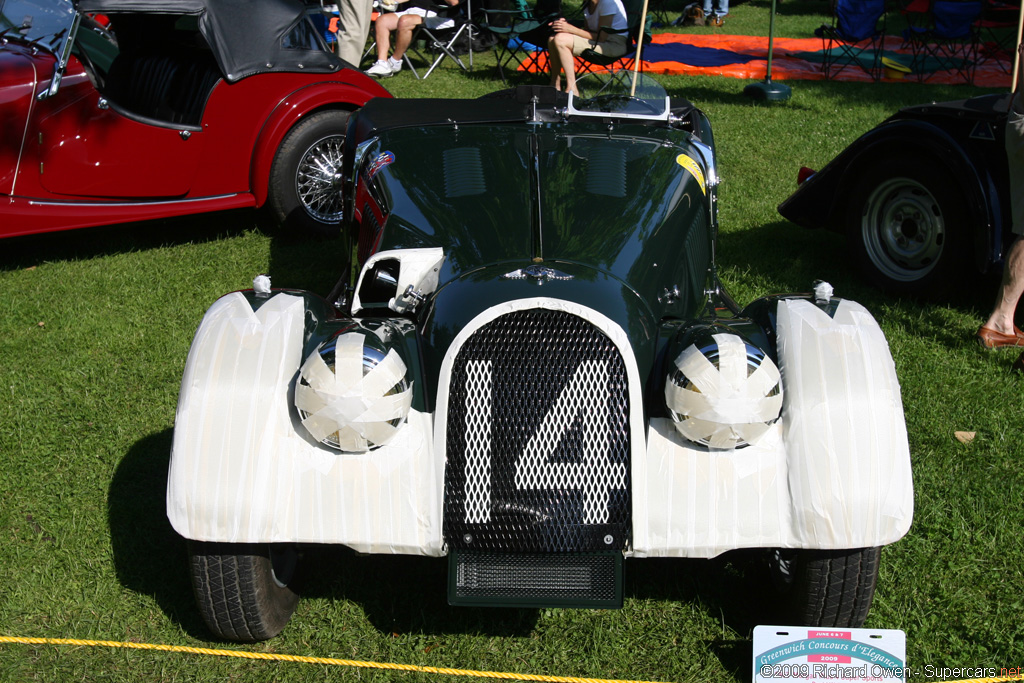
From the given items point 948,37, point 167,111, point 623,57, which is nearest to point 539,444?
point 167,111

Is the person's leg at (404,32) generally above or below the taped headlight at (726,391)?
below

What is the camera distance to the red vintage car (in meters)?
5.54

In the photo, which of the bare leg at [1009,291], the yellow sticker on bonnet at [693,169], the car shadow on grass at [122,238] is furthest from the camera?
the car shadow on grass at [122,238]

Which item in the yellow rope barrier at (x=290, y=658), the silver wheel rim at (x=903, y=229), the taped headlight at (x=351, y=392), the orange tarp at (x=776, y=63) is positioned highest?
the taped headlight at (x=351, y=392)

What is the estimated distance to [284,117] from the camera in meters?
6.03

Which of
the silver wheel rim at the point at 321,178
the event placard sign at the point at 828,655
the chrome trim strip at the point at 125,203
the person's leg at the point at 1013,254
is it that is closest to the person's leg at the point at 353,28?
the silver wheel rim at the point at 321,178

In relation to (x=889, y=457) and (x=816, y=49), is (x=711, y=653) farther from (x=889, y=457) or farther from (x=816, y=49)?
(x=816, y=49)

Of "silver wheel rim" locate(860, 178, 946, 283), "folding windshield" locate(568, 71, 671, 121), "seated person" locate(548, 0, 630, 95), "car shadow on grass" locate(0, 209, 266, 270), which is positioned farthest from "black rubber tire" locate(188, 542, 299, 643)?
"seated person" locate(548, 0, 630, 95)

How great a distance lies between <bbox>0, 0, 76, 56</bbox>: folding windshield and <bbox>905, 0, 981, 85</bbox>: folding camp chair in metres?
9.48

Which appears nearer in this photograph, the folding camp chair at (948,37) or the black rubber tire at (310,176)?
the black rubber tire at (310,176)

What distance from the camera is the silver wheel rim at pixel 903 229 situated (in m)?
5.04

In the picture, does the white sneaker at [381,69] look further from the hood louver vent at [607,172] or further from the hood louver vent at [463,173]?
the hood louver vent at [607,172]

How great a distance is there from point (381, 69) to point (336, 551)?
28.7 ft

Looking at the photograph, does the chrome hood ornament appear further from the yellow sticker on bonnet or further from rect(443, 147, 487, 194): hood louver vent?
the yellow sticker on bonnet
